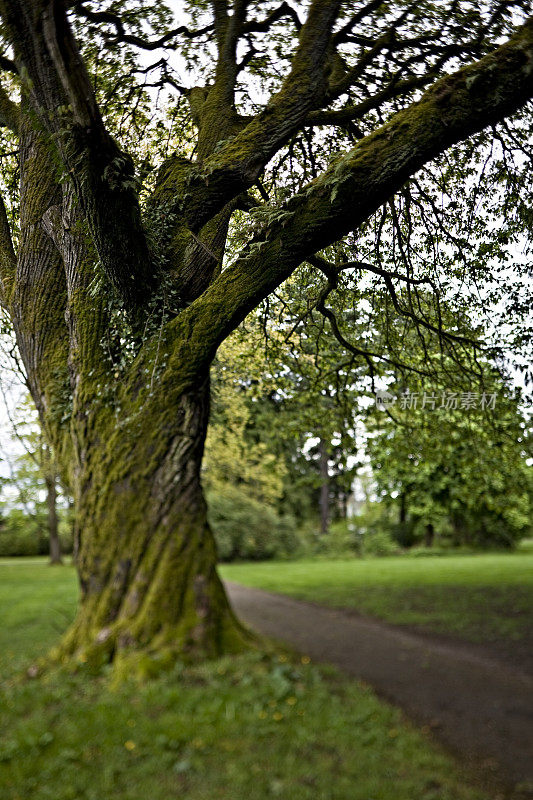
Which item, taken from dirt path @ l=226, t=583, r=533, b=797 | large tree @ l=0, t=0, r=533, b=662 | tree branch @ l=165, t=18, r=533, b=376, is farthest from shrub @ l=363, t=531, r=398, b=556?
tree branch @ l=165, t=18, r=533, b=376

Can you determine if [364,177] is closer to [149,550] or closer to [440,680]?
[149,550]

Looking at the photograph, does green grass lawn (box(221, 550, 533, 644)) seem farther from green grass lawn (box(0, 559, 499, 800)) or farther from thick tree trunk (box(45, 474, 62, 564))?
thick tree trunk (box(45, 474, 62, 564))

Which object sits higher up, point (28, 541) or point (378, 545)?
point (28, 541)

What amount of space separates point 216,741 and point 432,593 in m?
10.7

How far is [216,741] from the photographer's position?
3.59 m

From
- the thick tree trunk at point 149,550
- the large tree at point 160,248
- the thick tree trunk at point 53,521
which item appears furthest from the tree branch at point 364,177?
the thick tree trunk at point 53,521

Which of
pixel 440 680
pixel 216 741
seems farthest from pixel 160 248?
pixel 440 680

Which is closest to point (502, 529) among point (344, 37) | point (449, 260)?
point (449, 260)

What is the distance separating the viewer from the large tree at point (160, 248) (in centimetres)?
436

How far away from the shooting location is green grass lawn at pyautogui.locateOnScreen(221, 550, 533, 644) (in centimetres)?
952

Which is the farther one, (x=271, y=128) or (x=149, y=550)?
(x=271, y=128)

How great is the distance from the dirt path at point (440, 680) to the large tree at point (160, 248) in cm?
212

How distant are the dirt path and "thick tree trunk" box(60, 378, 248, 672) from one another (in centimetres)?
204

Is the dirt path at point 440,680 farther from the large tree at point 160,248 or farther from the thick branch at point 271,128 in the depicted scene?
the thick branch at point 271,128
